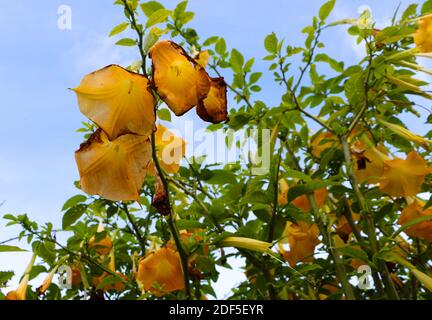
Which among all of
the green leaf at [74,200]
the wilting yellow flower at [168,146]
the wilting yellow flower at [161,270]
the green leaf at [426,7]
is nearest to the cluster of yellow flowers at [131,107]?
the wilting yellow flower at [168,146]

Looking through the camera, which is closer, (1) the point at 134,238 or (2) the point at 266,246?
(2) the point at 266,246

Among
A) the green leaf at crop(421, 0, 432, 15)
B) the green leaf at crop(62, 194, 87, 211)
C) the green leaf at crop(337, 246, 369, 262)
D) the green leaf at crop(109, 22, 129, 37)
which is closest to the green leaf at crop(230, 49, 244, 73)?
the green leaf at crop(421, 0, 432, 15)

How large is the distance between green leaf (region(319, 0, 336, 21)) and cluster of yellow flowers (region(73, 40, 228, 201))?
1.18 metres

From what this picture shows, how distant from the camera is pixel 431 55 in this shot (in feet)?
5.28

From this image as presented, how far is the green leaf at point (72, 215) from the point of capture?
1.91 m

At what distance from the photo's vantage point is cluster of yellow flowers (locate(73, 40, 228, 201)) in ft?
2.99

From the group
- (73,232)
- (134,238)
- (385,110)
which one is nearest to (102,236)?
(73,232)

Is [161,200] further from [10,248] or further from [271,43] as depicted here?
[271,43]

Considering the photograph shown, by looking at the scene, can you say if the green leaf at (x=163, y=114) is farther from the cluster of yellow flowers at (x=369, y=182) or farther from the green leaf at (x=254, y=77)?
the green leaf at (x=254, y=77)

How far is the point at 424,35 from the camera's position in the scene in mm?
1634

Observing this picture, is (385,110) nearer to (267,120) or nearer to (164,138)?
(267,120)

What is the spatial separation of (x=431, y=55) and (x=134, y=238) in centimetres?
150

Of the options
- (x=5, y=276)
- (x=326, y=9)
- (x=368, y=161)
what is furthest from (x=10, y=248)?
(x=326, y=9)

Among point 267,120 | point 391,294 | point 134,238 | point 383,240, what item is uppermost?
point 267,120
